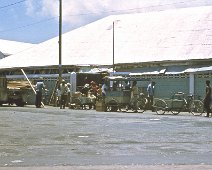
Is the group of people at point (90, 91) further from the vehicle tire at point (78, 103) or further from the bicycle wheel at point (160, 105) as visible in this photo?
the bicycle wheel at point (160, 105)

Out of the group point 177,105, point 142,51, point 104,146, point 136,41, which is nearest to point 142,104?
point 177,105

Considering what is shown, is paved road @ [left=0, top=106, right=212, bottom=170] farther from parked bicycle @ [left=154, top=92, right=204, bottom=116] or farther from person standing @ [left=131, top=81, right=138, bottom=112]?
person standing @ [left=131, top=81, right=138, bottom=112]

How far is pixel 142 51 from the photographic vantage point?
3606 cm

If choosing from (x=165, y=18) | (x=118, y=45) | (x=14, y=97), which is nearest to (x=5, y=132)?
(x=14, y=97)

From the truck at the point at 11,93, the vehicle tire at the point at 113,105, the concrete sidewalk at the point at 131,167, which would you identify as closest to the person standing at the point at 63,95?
the truck at the point at 11,93

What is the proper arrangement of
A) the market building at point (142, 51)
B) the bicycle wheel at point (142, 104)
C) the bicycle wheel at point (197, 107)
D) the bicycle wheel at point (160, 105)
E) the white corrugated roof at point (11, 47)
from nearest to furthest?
the bicycle wheel at point (197, 107) < the bicycle wheel at point (160, 105) < the bicycle wheel at point (142, 104) < the market building at point (142, 51) < the white corrugated roof at point (11, 47)

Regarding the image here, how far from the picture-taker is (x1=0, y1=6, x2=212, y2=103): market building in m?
31.8

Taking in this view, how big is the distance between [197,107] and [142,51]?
1111 centimetres

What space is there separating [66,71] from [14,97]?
5.69 metres

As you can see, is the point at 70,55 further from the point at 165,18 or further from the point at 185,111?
the point at 185,111

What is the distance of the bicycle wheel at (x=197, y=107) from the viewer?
25.2 metres

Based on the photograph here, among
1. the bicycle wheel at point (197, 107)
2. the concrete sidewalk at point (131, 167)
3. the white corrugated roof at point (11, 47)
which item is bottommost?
the concrete sidewalk at point (131, 167)

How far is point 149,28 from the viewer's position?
130 ft

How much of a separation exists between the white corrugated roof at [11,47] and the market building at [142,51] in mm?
24977
